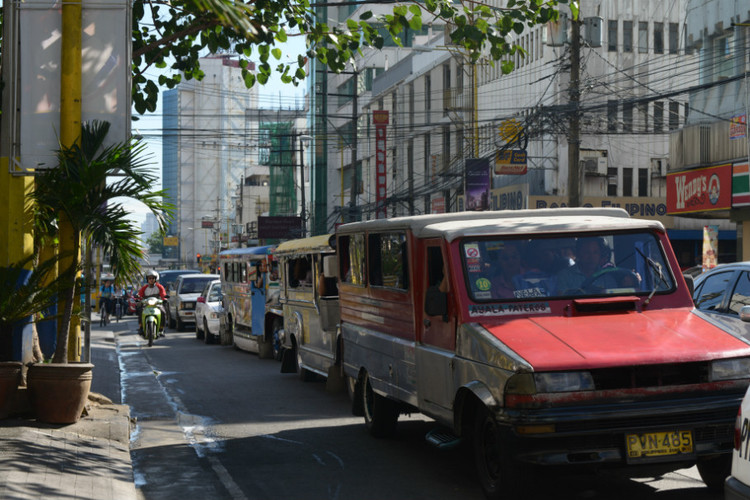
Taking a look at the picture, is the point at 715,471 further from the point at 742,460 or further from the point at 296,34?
the point at 296,34

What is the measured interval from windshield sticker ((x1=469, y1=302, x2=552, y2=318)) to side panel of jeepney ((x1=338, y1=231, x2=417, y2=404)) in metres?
1.26

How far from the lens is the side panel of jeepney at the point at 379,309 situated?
9.64 m

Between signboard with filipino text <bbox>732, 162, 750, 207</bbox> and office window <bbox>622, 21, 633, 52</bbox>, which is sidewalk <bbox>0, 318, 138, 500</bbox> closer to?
signboard with filipino text <bbox>732, 162, 750, 207</bbox>

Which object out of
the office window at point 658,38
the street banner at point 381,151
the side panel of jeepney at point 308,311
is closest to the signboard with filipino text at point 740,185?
the side panel of jeepney at point 308,311

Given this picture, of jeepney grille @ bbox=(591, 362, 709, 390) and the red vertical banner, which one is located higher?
the red vertical banner

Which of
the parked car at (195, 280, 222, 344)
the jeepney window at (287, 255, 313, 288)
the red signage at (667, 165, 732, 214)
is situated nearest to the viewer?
the jeepney window at (287, 255, 313, 288)

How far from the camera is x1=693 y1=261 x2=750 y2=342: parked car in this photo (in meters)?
10.9

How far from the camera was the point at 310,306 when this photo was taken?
16078 millimetres

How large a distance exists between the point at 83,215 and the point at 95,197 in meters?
0.22

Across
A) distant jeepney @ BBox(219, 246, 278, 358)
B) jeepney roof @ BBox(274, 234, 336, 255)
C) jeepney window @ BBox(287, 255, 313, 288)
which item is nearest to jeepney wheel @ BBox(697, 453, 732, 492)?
jeepney roof @ BBox(274, 234, 336, 255)

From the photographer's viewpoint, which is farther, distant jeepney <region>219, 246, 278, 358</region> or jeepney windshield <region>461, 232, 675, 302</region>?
distant jeepney <region>219, 246, 278, 358</region>

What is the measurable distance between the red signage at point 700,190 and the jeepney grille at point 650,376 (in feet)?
79.0

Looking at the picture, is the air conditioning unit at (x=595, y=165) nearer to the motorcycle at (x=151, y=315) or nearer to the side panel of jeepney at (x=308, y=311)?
the motorcycle at (x=151, y=315)

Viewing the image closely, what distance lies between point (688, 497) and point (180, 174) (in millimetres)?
180079
